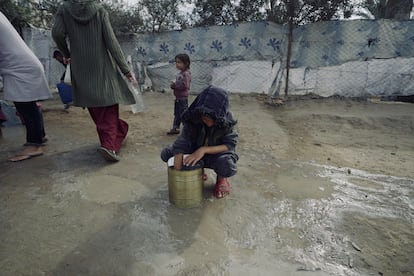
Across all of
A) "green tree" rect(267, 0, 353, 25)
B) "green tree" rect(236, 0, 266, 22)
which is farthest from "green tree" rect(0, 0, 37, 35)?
"green tree" rect(267, 0, 353, 25)

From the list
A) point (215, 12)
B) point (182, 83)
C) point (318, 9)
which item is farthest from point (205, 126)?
point (215, 12)

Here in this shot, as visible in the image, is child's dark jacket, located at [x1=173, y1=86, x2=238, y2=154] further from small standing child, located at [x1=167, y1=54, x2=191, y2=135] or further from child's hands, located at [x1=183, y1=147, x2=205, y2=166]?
small standing child, located at [x1=167, y1=54, x2=191, y2=135]

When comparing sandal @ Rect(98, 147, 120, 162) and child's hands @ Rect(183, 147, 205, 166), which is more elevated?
child's hands @ Rect(183, 147, 205, 166)

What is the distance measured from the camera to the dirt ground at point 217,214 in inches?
59.3

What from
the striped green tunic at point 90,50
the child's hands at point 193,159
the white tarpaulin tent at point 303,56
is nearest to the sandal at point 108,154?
the striped green tunic at point 90,50

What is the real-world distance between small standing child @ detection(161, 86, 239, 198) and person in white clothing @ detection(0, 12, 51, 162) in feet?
5.45

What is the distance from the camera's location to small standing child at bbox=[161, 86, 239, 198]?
192 centimetres

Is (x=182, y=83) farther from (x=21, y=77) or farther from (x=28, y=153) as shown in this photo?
(x=28, y=153)

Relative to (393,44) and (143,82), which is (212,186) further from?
(143,82)

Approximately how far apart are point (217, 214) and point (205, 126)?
2.16 ft

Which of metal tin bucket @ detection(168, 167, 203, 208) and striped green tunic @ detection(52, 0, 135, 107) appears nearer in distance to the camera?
metal tin bucket @ detection(168, 167, 203, 208)

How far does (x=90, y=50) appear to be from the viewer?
2734mm

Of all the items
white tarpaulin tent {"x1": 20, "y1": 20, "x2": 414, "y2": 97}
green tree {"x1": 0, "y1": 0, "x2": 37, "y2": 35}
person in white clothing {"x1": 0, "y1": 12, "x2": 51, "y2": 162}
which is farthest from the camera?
green tree {"x1": 0, "y1": 0, "x2": 37, "y2": 35}

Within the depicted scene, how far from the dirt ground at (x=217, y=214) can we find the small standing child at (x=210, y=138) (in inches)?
11.0
